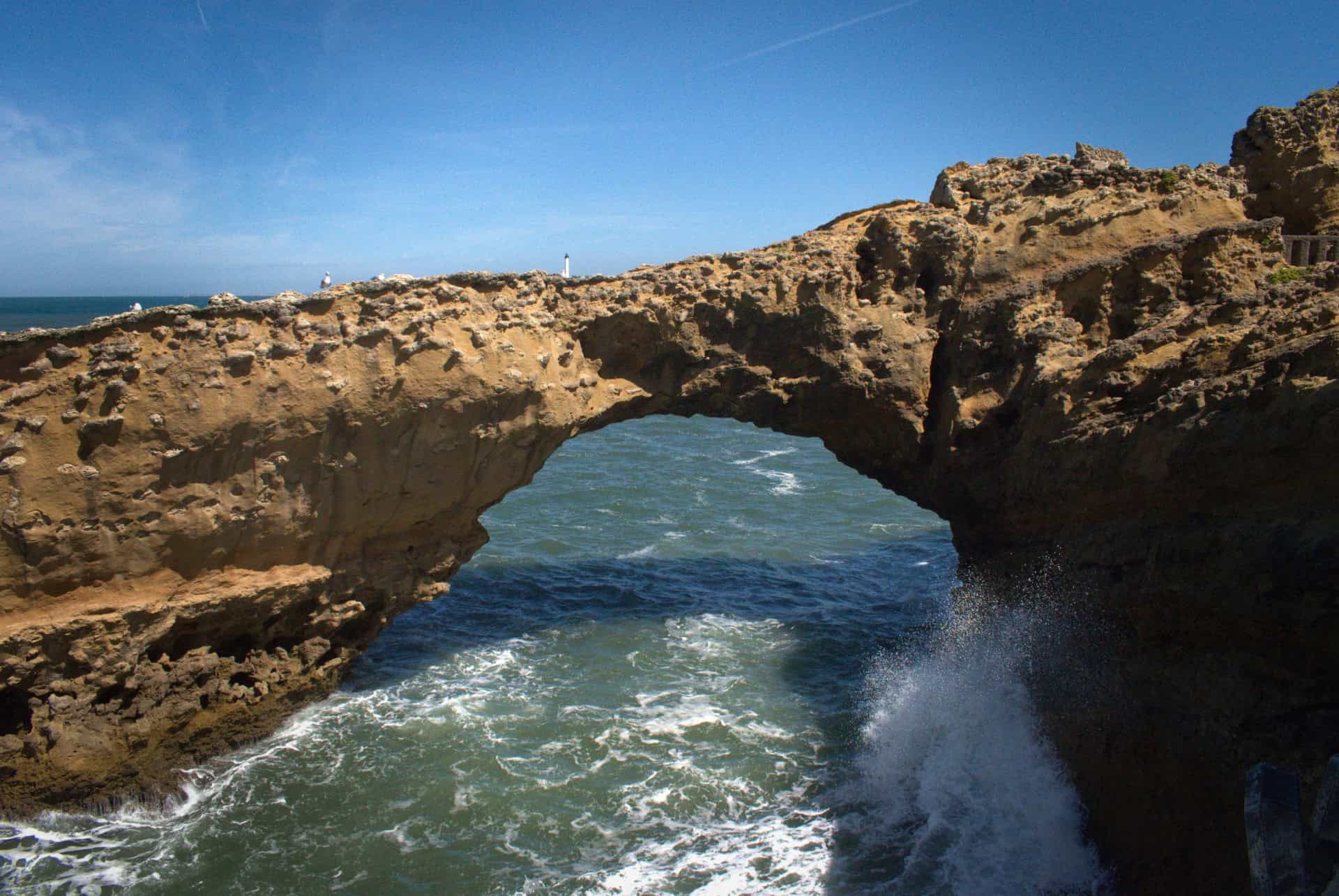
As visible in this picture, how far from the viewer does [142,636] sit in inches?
421

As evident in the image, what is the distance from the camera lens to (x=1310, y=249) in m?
12.2

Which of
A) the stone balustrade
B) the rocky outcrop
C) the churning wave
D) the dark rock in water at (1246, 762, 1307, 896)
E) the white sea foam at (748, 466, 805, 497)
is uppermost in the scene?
the rocky outcrop

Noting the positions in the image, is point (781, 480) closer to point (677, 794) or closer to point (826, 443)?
point (826, 443)

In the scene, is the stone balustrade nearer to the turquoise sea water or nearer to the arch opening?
the turquoise sea water

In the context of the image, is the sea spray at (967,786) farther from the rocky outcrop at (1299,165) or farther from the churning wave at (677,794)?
the rocky outcrop at (1299,165)

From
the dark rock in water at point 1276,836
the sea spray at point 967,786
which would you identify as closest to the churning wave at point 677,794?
the sea spray at point 967,786

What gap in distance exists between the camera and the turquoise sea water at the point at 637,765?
9.66 metres

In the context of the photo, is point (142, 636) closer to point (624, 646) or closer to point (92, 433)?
point (92, 433)

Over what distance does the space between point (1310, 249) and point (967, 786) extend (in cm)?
871

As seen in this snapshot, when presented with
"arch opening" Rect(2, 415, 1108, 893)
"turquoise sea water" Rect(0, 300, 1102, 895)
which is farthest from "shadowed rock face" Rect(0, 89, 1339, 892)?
"arch opening" Rect(2, 415, 1108, 893)

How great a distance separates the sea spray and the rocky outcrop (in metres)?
7.19

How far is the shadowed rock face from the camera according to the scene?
27.7ft

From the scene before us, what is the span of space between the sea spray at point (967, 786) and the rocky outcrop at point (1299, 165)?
7192 millimetres

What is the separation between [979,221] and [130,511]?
12520mm
